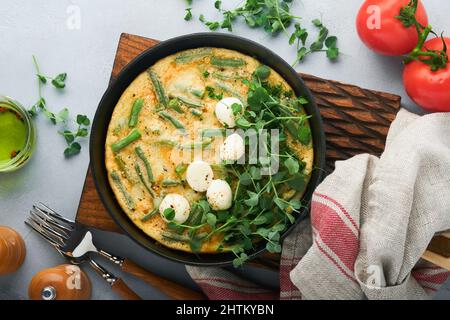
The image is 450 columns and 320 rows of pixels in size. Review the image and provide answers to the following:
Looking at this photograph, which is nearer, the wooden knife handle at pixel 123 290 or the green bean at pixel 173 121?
the green bean at pixel 173 121

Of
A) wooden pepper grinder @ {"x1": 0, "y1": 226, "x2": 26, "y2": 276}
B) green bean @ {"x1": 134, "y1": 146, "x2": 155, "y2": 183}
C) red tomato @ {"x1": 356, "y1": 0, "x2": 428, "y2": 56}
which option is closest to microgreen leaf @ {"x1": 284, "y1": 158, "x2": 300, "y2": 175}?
green bean @ {"x1": 134, "y1": 146, "x2": 155, "y2": 183}

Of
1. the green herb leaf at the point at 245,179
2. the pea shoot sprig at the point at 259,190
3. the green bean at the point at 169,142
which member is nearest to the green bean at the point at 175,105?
the green bean at the point at 169,142

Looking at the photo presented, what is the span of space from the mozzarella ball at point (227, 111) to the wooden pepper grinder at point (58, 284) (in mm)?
841

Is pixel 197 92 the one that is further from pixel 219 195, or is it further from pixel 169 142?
pixel 219 195

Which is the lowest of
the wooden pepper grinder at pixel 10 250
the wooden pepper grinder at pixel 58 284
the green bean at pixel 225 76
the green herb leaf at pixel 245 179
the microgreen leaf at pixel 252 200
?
the wooden pepper grinder at pixel 58 284

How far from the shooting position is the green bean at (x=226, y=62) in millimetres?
2109

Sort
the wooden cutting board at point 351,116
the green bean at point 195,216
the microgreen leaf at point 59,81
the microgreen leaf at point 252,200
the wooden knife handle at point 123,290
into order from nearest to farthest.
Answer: the microgreen leaf at point 252,200
the green bean at point 195,216
the wooden cutting board at point 351,116
the wooden knife handle at point 123,290
the microgreen leaf at point 59,81

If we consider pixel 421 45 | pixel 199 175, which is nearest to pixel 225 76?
pixel 199 175

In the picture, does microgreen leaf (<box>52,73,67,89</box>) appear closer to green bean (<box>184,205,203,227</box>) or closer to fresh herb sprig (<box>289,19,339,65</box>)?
green bean (<box>184,205,203,227</box>)

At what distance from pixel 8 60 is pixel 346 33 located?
53.4 inches

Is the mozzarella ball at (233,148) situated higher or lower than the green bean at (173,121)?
lower

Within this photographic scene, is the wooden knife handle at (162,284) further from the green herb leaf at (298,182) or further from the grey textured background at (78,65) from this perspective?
the green herb leaf at (298,182)

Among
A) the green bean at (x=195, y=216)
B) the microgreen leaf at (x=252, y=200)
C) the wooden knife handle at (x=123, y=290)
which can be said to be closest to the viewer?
the microgreen leaf at (x=252, y=200)

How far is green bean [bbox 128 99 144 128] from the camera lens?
2.11 meters
